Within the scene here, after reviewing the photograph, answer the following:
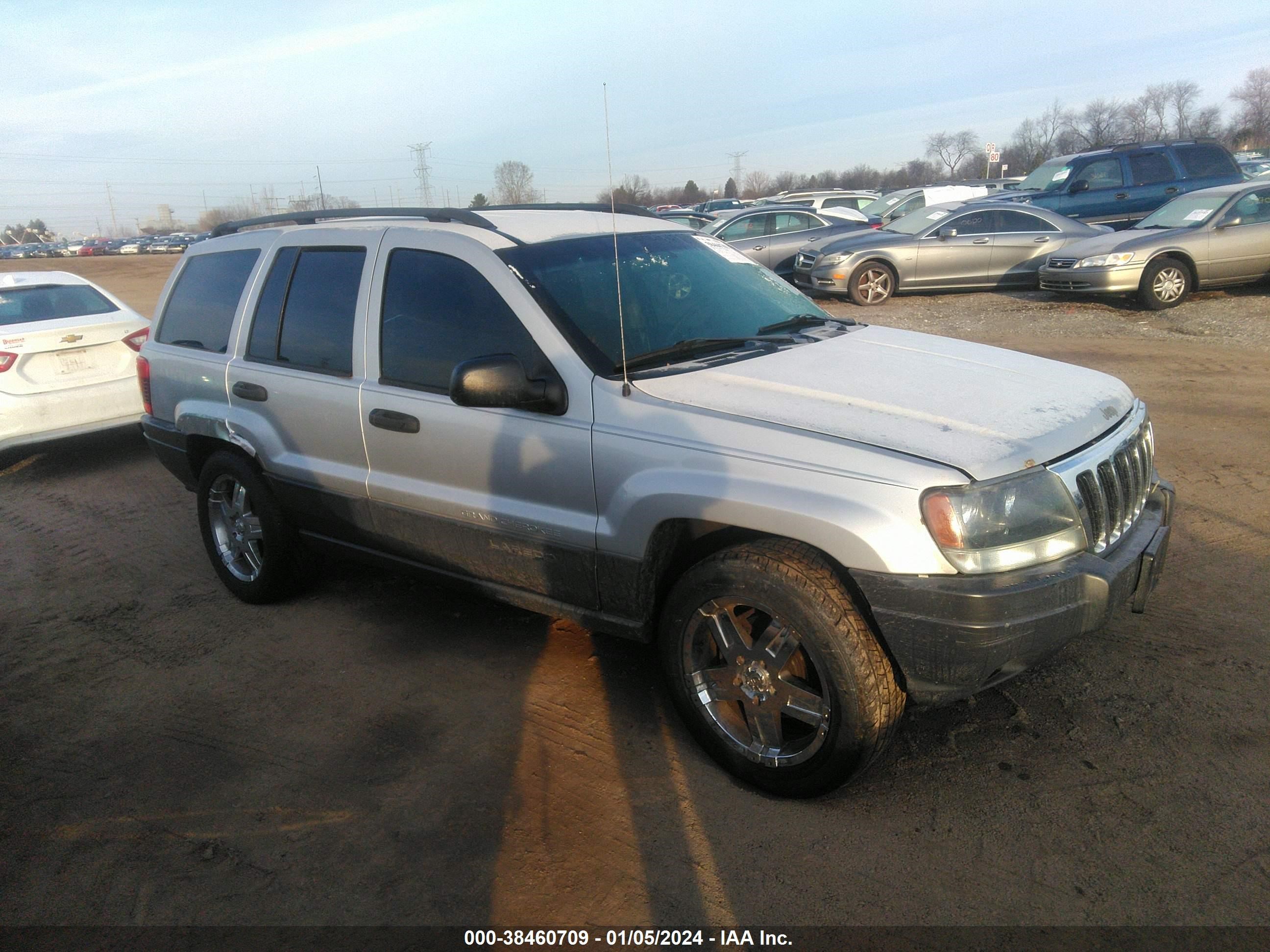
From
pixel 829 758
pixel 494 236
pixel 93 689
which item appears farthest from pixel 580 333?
pixel 93 689

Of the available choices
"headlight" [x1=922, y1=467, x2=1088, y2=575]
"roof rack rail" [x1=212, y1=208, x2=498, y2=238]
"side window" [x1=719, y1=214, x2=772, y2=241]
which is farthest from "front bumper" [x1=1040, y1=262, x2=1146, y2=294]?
"headlight" [x1=922, y1=467, x2=1088, y2=575]

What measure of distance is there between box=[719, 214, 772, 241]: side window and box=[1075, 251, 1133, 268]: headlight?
608cm

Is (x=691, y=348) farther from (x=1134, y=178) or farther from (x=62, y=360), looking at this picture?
(x=1134, y=178)

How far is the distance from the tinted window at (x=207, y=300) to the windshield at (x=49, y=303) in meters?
3.42

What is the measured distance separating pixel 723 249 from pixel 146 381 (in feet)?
11.1

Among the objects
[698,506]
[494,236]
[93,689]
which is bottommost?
[93,689]

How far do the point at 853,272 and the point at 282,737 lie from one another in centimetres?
1201

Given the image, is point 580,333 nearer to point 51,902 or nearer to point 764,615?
point 764,615

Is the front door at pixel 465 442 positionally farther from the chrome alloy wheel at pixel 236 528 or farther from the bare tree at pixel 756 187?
the bare tree at pixel 756 187

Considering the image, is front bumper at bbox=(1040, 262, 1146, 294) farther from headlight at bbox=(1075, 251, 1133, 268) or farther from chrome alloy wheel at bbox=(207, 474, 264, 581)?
chrome alloy wheel at bbox=(207, 474, 264, 581)

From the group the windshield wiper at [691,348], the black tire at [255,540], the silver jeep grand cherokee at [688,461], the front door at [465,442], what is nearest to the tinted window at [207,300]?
the silver jeep grand cherokee at [688,461]

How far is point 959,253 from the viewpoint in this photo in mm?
14023

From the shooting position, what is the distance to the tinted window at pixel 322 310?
163 inches

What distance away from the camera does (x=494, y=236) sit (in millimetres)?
3811
